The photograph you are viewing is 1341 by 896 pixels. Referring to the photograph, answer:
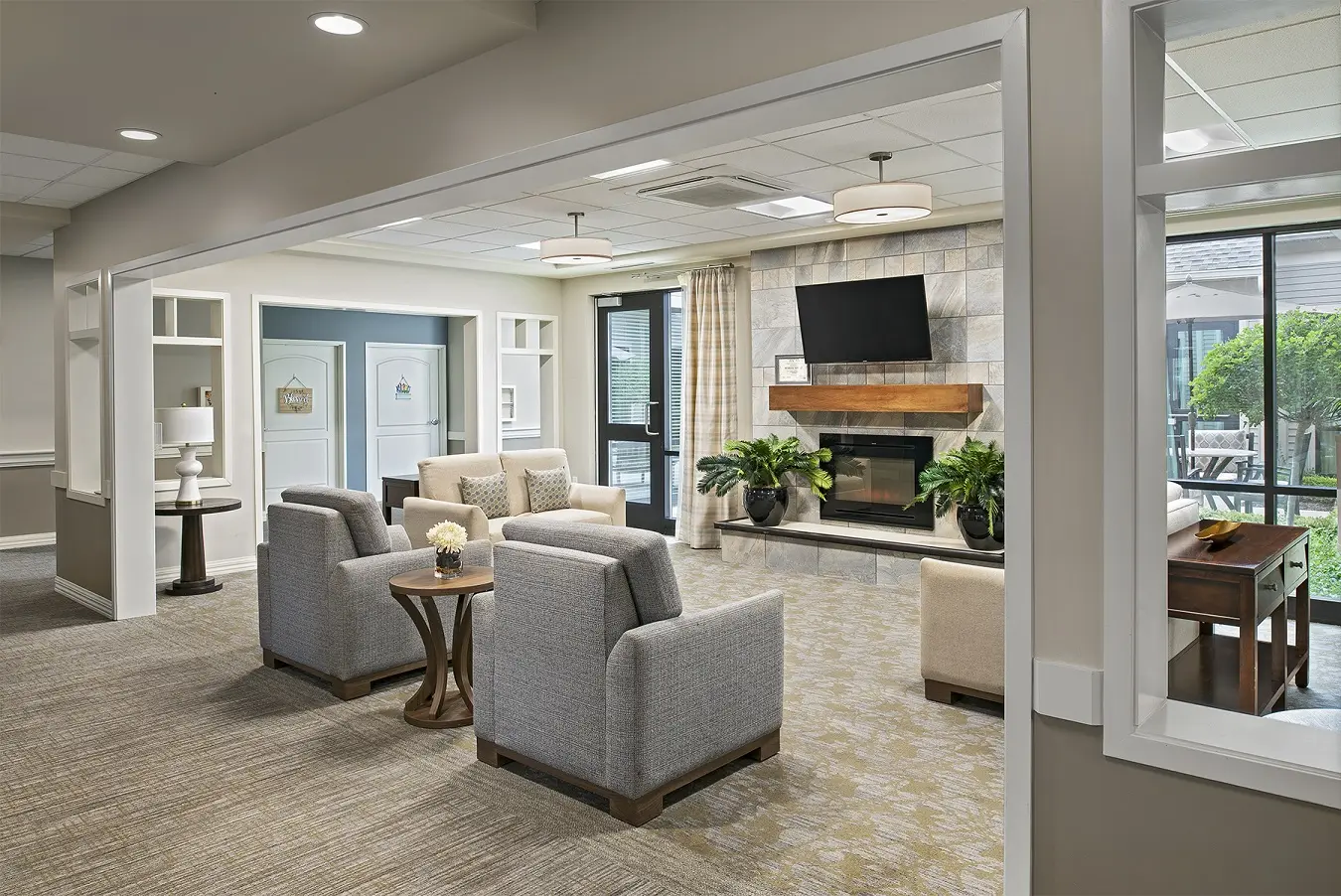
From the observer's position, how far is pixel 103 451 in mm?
5941

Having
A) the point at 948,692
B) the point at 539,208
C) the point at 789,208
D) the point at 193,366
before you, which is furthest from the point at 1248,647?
the point at 193,366

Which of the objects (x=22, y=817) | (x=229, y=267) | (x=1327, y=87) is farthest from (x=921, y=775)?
(x=229, y=267)

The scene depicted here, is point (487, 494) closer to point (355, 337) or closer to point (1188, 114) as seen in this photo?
point (355, 337)

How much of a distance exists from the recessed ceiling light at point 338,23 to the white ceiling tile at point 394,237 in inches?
173

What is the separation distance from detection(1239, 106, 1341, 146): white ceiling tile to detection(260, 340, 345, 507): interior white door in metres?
7.93

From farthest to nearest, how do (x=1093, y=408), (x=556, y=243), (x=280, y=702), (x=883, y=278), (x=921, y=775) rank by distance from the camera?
(x=883, y=278) < (x=556, y=243) < (x=280, y=702) < (x=921, y=775) < (x=1093, y=408)

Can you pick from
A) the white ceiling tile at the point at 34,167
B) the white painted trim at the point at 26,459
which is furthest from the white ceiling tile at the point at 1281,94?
the white painted trim at the point at 26,459

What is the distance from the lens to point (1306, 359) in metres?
5.50

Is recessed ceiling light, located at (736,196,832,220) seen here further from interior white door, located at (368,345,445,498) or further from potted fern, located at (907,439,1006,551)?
interior white door, located at (368,345,445,498)

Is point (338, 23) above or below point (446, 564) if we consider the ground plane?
above

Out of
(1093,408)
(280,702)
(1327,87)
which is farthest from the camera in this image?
(280,702)

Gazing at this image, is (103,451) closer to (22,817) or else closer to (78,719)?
(78,719)

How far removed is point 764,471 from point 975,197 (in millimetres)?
2569

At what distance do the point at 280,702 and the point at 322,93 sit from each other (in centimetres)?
265
